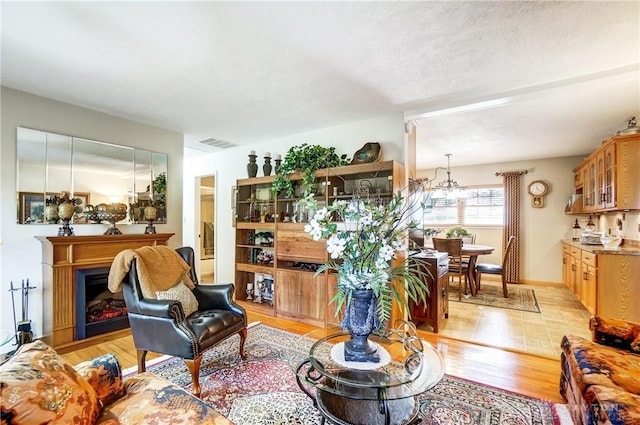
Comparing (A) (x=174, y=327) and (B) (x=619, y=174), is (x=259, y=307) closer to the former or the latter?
(A) (x=174, y=327)

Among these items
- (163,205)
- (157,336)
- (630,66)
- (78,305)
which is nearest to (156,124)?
(163,205)

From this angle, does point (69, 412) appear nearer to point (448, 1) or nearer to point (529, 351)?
point (448, 1)

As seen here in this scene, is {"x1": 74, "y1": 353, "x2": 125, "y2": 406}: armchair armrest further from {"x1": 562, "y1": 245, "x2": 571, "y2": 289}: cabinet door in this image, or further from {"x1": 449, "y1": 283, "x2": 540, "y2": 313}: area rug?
{"x1": 562, "y1": 245, "x2": 571, "y2": 289}: cabinet door

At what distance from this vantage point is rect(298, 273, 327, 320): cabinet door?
3.55m

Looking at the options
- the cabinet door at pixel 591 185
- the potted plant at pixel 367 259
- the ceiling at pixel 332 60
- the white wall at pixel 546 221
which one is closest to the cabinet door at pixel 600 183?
the cabinet door at pixel 591 185

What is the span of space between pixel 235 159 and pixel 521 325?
15.7 ft

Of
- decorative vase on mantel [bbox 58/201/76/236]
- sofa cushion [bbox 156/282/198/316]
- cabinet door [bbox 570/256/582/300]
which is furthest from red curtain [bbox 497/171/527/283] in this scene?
decorative vase on mantel [bbox 58/201/76/236]

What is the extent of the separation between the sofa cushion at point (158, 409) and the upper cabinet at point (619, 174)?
4.71 m

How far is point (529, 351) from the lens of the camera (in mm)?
2885

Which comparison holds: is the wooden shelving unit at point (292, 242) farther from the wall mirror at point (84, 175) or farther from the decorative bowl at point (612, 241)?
the decorative bowl at point (612, 241)

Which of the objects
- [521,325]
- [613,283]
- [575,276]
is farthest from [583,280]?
[521,325]

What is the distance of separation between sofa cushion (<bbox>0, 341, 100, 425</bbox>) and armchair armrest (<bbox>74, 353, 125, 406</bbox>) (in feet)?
0.33

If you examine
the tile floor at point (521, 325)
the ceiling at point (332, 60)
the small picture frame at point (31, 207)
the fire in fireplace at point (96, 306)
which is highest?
the ceiling at point (332, 60)

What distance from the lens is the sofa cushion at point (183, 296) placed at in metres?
2.52
